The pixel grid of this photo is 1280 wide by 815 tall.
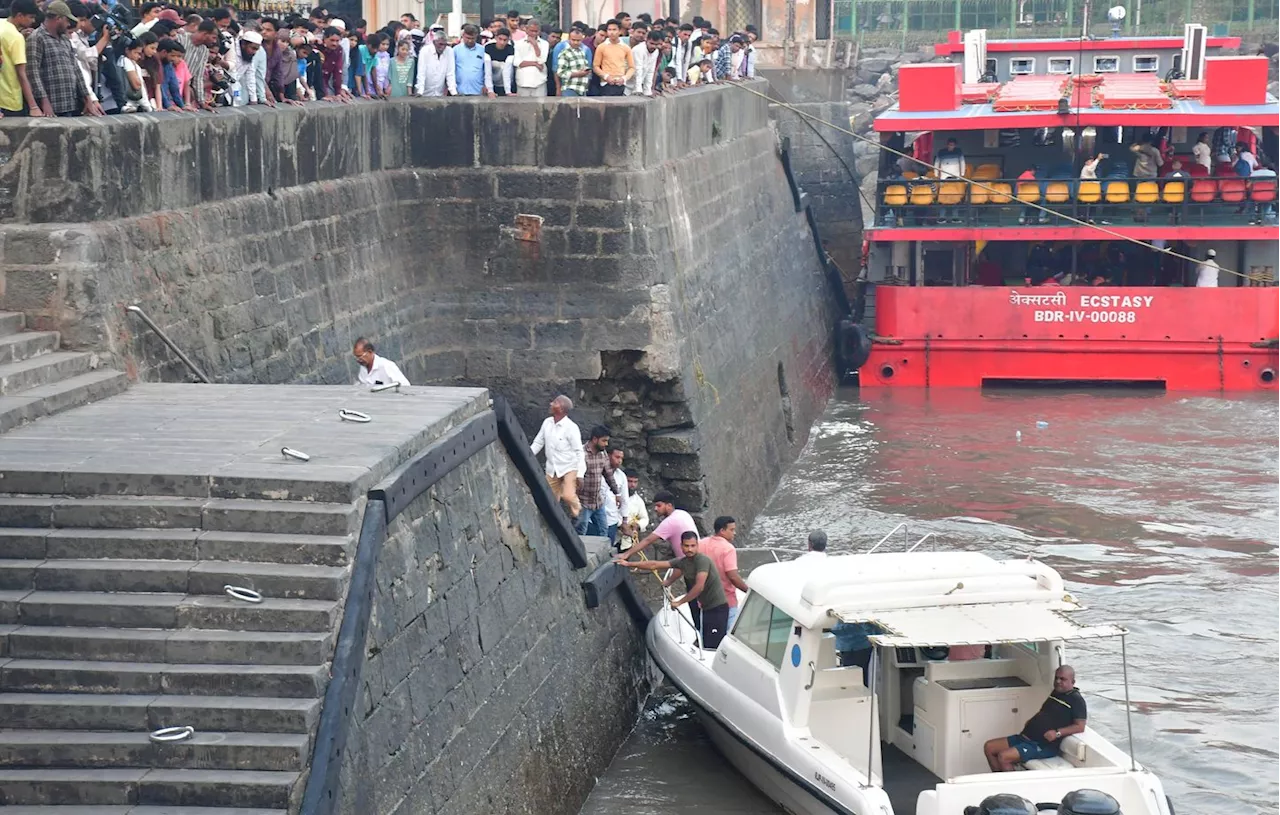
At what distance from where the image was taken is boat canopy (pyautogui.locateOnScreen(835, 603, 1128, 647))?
28.3ft

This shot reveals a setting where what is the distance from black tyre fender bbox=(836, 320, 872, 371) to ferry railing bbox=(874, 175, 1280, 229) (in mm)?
1679

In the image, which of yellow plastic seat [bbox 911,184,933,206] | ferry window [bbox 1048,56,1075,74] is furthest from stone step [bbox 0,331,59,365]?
ferry window [bbox 1048,56,1075,74]

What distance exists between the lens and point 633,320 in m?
14.1

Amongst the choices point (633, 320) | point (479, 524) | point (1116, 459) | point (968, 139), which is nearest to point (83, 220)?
point (479, 524)

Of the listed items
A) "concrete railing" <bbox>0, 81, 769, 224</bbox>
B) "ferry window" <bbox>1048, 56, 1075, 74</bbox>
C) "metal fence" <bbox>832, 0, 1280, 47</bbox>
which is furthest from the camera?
"metal fence" <bbox>832, 0, 1280, 47</bbox>

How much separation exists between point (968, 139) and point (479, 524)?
17.6m

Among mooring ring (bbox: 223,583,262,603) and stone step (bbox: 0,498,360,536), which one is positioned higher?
stone step (bbox: 0,498,360,536)

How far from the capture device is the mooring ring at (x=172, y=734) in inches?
262

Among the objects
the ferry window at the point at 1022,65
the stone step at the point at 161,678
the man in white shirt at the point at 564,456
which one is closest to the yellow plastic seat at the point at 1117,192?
the ferry window at the point at 1022,65

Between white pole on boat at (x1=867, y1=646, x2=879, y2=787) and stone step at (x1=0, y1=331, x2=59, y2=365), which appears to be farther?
stone step at (x1=0, y1=331, x2=59, y2=365)

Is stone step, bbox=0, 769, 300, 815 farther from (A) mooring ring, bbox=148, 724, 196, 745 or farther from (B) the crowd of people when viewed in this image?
(B) the crowd of people

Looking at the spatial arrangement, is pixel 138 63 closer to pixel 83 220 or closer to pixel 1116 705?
pixel 83 220

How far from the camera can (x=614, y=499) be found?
1272cm

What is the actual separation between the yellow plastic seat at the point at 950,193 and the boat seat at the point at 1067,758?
14912mm
